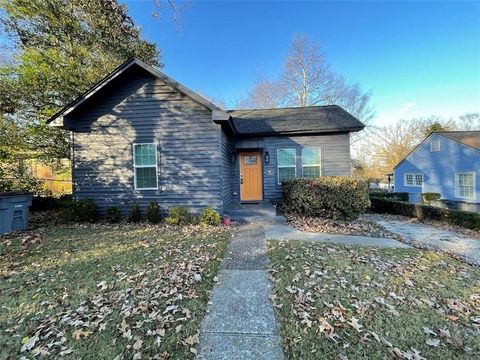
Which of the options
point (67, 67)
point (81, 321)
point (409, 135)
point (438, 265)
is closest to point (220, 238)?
point (81, 321)

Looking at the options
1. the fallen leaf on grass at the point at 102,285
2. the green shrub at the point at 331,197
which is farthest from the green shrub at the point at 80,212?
the green shrub at the point at 331,197

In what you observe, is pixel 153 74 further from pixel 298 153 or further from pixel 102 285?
pixel 298 153

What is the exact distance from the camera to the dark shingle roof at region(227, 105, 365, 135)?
10.1 metres

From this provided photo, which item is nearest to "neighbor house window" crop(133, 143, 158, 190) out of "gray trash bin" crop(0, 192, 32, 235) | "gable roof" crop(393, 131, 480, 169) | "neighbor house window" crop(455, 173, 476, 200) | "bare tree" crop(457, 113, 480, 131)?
"gray trash bin" crop(0, 192, 32, 235)

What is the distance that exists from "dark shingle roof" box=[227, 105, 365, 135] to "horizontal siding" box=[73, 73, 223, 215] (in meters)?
3.11

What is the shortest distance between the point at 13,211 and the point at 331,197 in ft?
33.2

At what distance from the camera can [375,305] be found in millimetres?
3109

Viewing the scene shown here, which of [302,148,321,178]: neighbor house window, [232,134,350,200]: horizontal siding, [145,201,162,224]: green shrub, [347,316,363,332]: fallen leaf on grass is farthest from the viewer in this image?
[302,148,321,178]: neighbor house window

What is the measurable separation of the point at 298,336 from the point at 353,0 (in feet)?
48.2

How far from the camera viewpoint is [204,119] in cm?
794

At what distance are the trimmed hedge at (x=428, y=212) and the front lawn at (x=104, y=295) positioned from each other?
9.76 metres

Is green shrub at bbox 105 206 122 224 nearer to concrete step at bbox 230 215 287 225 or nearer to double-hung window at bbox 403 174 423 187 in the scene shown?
concrete step at bbox 230 215 287 225

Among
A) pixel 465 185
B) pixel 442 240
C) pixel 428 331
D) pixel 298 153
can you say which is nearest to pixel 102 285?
pixel 428 331

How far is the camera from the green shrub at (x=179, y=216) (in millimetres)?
7426
